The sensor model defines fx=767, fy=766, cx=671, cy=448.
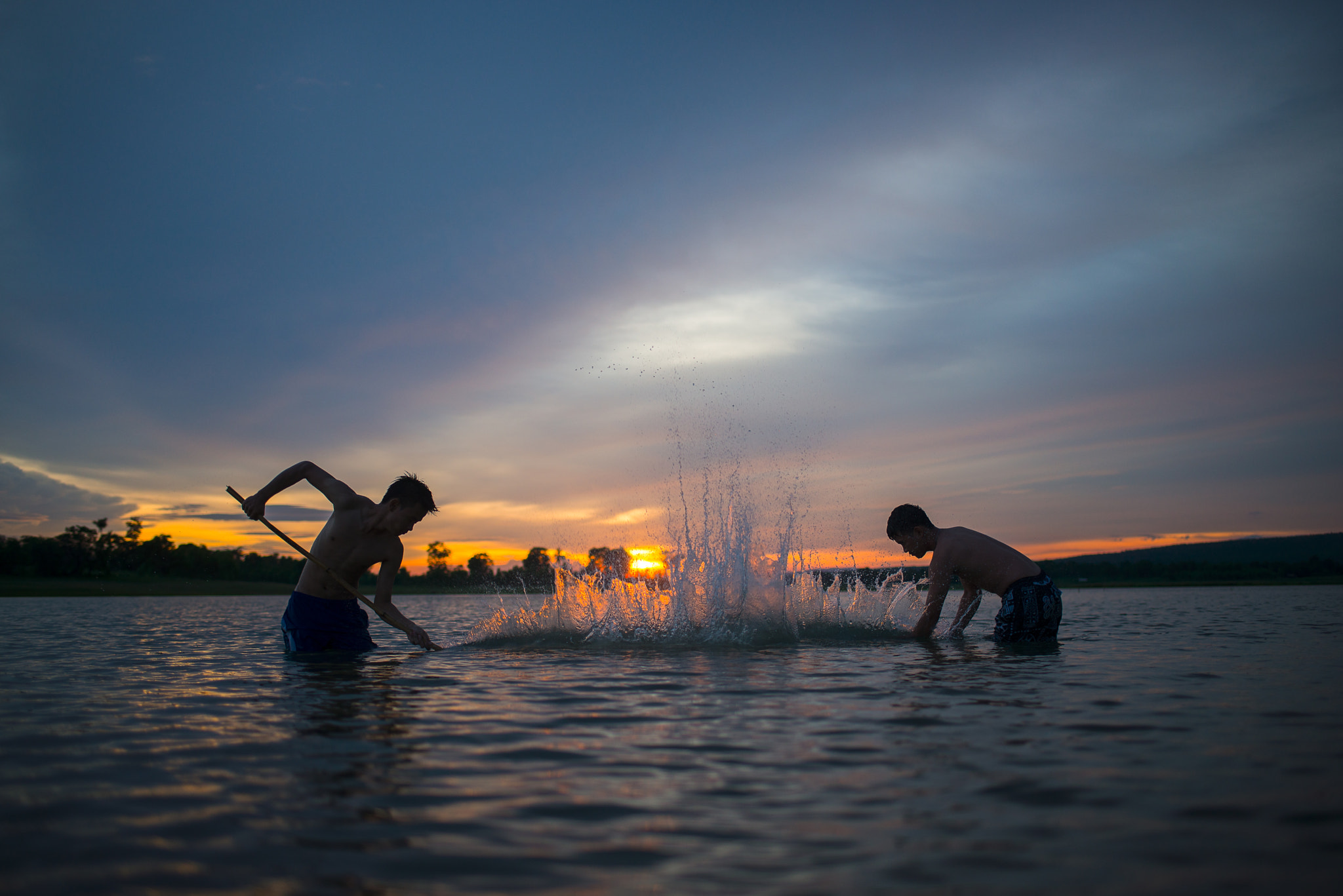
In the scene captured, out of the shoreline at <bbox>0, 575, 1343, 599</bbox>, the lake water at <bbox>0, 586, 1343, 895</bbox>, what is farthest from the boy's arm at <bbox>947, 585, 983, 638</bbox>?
the shoreline at <bbox>0, 575, 1343, 599</bbox>

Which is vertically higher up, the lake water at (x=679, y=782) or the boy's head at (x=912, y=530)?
the boy's head at (x=912, y=530)

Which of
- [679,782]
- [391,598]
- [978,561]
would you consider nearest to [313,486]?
[391,598]

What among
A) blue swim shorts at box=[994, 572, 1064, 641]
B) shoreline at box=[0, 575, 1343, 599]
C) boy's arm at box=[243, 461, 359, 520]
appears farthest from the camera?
shoreline at box=[0, 575, 1343, 599]

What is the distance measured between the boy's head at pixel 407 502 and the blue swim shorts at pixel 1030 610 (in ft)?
26.5

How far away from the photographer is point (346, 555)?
9547 mm

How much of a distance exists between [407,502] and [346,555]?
1.13m

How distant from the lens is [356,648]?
33.3ft

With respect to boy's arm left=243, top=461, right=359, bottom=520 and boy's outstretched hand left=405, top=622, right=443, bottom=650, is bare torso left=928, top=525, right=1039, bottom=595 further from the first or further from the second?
boy's arm left=243, top=461, right=359, bottom=520

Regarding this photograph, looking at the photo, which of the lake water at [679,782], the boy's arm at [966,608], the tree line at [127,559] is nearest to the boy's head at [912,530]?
the boy's arm at [966,608]

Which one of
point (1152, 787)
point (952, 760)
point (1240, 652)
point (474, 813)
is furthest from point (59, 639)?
point (1240, 652)

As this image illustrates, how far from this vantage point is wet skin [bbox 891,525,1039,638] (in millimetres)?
10422

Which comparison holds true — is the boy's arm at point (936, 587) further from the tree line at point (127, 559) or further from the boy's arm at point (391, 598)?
the tree line at point (127, 559)

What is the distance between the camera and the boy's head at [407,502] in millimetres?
9227

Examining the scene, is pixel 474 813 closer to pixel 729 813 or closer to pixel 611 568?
pixel 729 813
